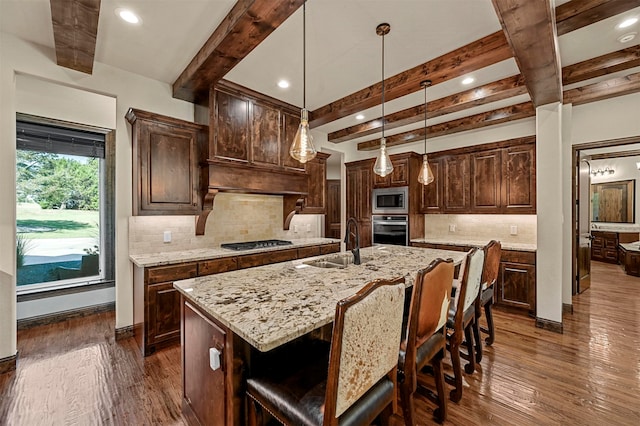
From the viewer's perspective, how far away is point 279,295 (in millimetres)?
1540

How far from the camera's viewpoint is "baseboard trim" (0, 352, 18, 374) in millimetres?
2361

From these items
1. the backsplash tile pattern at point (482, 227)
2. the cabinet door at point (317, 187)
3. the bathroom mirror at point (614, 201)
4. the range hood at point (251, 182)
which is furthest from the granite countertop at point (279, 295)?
the bathroom mirror at point (614, 201)

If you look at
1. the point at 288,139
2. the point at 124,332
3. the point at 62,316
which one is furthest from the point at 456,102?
the point at 62,316

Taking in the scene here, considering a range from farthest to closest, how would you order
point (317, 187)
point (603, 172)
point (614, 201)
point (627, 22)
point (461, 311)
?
1. point (603, 172)
2. point (614, 201)
3. point (317, 187)
4. point (627, 22)
5. point (461, 311)

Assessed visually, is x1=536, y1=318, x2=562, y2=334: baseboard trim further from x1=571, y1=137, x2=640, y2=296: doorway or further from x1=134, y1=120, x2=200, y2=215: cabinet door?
x1=134, y1=120, x2=200, y2=215: cabinet door

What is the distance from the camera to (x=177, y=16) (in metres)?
2.14

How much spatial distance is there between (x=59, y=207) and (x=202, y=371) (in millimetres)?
3691

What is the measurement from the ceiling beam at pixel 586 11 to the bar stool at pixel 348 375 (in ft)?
7.67

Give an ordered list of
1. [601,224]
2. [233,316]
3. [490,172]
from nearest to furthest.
Result: [233,316] → [490,172] → [601,224]

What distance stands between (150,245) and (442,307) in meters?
3.05

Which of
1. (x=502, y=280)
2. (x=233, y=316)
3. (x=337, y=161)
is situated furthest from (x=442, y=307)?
(x=337, y=161)

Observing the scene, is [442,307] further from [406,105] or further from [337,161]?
[337,161]

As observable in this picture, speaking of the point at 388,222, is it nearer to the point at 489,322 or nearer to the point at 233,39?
the point at 489,322

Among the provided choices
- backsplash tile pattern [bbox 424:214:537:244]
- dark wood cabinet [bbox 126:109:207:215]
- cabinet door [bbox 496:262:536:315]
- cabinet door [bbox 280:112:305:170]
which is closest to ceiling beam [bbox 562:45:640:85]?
backsplash tile pattern [bbox 424:214:537:244]
